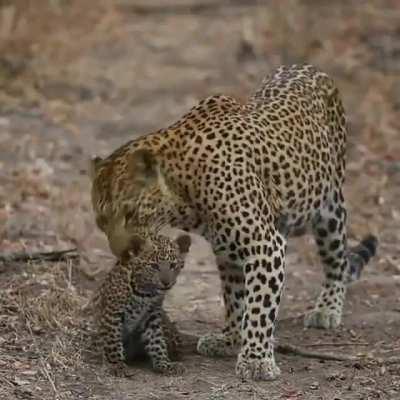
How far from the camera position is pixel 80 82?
50.5 ft

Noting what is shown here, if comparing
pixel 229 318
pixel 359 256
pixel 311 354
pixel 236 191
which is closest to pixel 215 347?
pixel 229 318

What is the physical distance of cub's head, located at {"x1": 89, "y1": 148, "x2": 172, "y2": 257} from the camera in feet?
23.9

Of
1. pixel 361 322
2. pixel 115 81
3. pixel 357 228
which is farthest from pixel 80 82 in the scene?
pixel 361 322

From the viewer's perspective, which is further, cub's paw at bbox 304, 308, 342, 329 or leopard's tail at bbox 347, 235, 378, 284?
leopard's tail at bbox 347, 235, 378, 284

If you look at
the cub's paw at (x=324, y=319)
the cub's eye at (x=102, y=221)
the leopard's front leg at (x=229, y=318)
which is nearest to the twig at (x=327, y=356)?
the leopard's front leg at (x=229, y=318)

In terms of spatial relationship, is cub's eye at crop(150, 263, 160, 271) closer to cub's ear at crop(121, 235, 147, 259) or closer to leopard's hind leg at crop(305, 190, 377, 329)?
cub's ear at crop(121, 235, 147, 259)

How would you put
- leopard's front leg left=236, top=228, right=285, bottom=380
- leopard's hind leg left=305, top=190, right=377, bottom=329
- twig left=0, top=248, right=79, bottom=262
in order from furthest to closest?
1. twig left=0, top=248, right=79, bottom=262
2. leopard's hind leg left=305, top=190, right=377, bottom=329
3. leopard's front leg left=236, top=228, right=285, bottom=380

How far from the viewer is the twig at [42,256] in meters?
9.07

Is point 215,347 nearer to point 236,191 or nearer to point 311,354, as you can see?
point 311,354

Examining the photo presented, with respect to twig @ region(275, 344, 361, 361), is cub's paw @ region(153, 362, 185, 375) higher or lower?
lower

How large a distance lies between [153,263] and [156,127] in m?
6.51

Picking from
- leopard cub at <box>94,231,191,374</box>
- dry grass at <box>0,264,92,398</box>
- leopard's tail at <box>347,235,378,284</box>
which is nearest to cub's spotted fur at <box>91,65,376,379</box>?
leopard cub at <box>94,231,191,374</box>

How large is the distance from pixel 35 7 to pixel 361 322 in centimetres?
754

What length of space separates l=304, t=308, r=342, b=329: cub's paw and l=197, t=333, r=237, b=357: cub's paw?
770 millimetres
